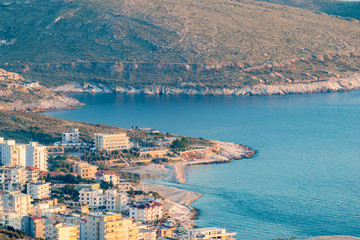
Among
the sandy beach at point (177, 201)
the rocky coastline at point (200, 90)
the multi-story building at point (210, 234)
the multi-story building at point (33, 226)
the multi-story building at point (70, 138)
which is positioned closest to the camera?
the multi-story building at point (33, 226)

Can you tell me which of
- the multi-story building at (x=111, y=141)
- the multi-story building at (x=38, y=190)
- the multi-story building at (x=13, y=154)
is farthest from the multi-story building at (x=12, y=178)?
the multi-story building at (x=111, y=141)

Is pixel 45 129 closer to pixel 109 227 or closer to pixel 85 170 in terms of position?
pixel 85 170

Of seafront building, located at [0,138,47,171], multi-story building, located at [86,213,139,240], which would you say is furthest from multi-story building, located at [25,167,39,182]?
multi-story building, located at [86,213,139,240]

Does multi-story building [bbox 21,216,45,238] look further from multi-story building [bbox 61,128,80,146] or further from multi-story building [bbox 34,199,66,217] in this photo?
multi-story building [bbox 61,128,80,146]

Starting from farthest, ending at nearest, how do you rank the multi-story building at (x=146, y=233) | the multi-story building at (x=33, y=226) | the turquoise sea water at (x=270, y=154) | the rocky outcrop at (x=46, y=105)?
the rocky outcrop at (x=46, y=105)
the turquoise sea water at (x=270, y=154)
the multi-story building at (x=33, y=226)
the multi-story building at (x=146, y=233)

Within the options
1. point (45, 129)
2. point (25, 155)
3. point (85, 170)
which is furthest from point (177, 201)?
point (45, 129)

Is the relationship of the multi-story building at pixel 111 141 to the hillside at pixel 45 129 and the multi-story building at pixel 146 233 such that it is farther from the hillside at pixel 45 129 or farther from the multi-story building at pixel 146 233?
the multi-story building at pixel 146 233

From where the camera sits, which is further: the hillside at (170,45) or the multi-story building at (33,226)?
the hillside at (170,45)

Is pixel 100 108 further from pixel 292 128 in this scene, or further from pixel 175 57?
pixel 175 57
